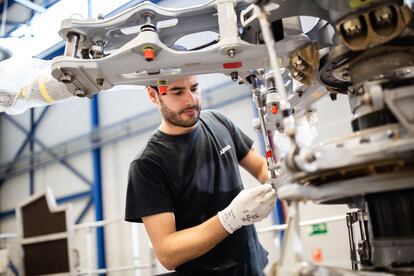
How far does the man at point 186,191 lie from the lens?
4.12 ft

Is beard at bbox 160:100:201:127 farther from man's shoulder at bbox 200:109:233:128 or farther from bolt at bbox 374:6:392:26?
bolt at bbox 374:6:392:26

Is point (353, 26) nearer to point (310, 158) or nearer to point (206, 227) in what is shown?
point (310, 158)

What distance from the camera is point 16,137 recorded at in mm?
6348

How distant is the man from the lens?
126 centimetres

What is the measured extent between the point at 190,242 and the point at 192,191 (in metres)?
0.19

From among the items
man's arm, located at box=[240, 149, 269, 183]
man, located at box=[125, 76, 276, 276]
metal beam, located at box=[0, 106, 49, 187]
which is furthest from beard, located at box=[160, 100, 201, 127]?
metal beam, located at box=[0, 106, 49, 187]

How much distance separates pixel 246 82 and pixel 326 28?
0.25m

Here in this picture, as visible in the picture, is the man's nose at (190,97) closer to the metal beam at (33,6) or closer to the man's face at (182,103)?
the man's face at (182,103)

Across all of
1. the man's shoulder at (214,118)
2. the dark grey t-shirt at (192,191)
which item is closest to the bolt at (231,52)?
the dark grey t-shirt at (192,191)

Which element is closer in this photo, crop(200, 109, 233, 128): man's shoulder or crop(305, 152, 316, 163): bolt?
crop(305, 152, 316, 163): bolt

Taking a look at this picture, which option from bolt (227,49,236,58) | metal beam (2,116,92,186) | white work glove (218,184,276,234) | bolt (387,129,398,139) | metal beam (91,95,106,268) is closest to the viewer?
bolt (387,129,398,139)

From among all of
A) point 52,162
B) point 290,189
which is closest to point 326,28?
point 290,189

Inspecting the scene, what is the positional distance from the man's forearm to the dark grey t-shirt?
93mm

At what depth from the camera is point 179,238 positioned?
120cm
